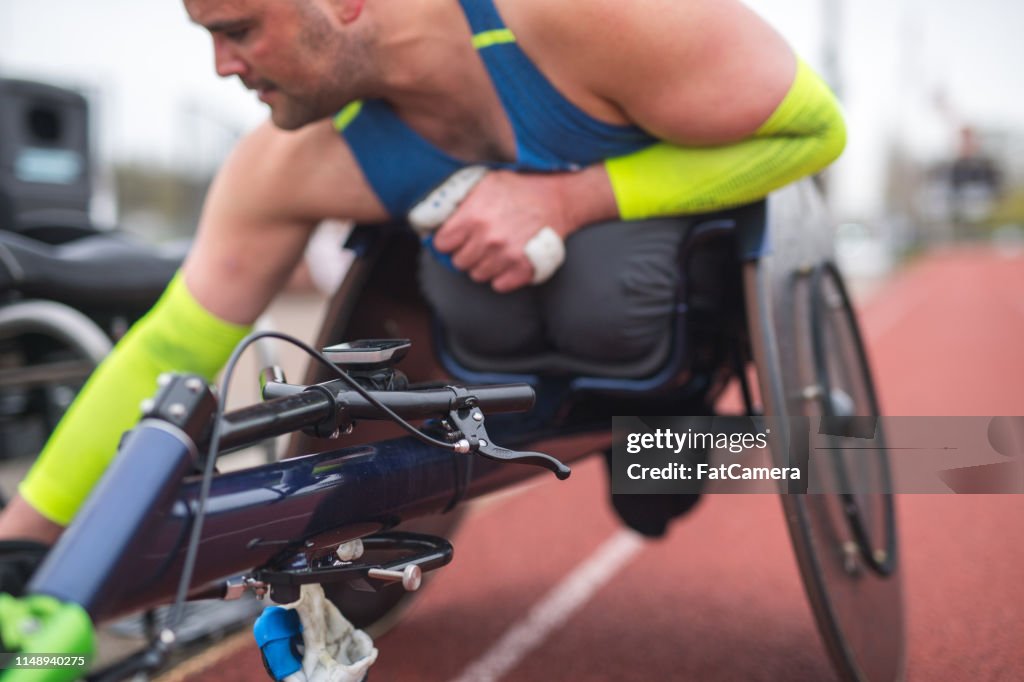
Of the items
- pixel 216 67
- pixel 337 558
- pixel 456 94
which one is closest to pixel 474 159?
pixel 456 94

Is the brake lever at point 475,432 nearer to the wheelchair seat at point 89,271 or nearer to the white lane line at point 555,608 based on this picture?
the white lane line at point 555,608

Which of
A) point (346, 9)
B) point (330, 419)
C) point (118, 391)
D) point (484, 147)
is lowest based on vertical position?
point (118, 391)

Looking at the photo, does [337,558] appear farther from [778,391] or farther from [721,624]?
[721,624]

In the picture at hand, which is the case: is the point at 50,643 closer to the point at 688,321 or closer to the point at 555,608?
the point at 688,321

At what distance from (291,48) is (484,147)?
0.46m

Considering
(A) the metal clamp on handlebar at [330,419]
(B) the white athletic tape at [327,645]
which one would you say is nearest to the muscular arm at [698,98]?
(A) the metal clamp on handlebar at [330,419]

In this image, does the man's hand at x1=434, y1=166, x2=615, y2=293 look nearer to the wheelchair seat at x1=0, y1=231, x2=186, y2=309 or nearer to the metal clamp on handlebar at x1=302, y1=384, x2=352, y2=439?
the metal clamp on handlebar at x1=302, y1=384, x2=352, y2=439

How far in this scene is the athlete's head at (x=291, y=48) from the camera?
5.67 ft

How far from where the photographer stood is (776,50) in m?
1.94

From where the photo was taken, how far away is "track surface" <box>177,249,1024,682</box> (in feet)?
8.60

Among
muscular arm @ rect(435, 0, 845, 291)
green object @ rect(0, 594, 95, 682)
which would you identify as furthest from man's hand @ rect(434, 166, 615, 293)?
green object @ rect(0, 594, 95, 682)

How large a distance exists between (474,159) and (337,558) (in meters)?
0.94

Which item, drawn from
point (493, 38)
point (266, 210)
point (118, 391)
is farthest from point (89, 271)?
point (493, 38)

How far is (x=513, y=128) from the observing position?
202cm
